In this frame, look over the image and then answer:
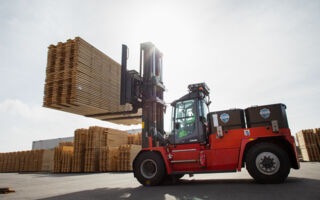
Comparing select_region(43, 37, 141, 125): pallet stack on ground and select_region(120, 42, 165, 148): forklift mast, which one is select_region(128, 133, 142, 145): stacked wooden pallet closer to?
select_region(43, 37, 141, 125): pallet stack on ground

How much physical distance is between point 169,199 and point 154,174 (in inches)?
74.8

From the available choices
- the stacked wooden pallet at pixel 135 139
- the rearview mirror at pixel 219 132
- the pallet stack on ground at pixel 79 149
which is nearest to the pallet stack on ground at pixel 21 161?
the pallet stack on ground at pixel 79 149

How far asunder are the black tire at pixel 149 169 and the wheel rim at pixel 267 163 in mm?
2155

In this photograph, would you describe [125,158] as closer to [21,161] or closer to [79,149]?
[79,149]

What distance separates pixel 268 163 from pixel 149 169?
2.73m

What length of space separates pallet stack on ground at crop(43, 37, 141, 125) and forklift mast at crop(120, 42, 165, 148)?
5.66 feet

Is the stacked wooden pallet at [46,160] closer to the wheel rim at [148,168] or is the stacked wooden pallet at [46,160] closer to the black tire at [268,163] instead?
the wheel rim at [148,168]

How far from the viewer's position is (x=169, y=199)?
3.64 metres

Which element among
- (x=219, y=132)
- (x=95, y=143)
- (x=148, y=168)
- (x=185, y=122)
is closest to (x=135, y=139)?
(x=95, y=143)

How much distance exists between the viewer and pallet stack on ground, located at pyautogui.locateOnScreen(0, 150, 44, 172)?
749 inches

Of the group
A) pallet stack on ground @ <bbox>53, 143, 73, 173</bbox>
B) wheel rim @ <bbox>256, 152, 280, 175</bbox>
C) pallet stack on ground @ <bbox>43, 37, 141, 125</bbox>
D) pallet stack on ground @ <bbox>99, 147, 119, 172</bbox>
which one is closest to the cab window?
wheel rim @ <bbox>256, 152, 280, 175</bbox>

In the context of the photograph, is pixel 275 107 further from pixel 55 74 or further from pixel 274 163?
pixel 55 74

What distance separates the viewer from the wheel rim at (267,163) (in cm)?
460

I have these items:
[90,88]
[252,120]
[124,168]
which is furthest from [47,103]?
[252,120]
